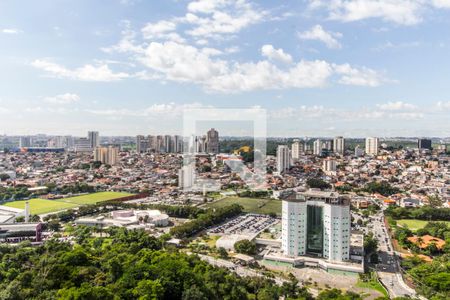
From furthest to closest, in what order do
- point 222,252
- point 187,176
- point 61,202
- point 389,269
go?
1. point 187,176
2. point 61,202
3. point 222,252
4. point 389,269

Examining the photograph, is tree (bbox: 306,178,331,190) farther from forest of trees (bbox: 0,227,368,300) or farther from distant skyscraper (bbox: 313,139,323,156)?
distant skyscraper (bbox: 313,139,323,156)

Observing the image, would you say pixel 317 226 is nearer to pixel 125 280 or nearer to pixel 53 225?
pixel 125 280

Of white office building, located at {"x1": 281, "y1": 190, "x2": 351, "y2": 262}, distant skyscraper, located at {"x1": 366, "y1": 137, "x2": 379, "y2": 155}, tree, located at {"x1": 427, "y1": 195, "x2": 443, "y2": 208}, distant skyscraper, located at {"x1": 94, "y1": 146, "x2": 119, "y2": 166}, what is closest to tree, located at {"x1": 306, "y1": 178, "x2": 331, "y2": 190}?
tree, located at {"x1": 427, "y1": 195, "x2": 443, "y2": 208}

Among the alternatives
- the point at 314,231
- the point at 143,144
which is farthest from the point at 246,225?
the point at 143,144

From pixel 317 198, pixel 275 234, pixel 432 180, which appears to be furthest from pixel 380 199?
pixel 317 198

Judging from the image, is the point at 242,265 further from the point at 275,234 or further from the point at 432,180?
the point at 432,180

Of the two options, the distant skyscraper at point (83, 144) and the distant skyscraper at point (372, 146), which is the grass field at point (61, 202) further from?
the distant skyscraper at point (372, 146)
